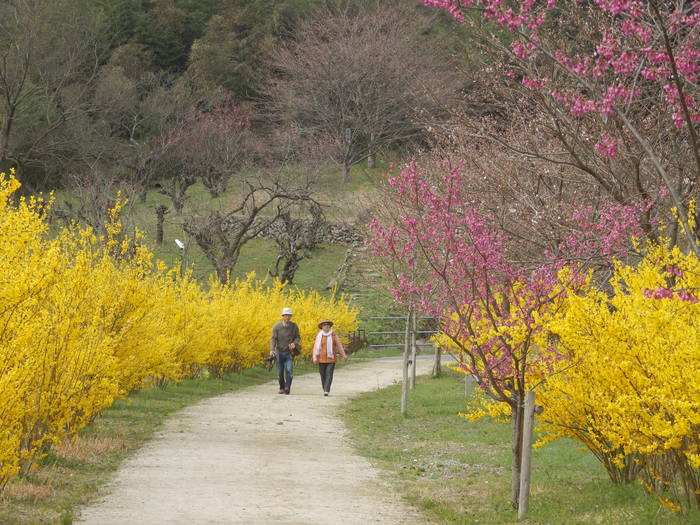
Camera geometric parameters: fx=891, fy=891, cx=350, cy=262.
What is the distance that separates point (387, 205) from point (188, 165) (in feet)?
71.9

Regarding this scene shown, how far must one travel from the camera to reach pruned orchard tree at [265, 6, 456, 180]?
1656 inches

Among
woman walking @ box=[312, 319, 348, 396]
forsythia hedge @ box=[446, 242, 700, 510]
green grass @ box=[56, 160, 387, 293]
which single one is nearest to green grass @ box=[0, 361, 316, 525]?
woman walking @ box=[312, 319, 348, 396]

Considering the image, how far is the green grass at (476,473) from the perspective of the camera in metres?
7.11

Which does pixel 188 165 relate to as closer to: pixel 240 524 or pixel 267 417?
pixel 267 417

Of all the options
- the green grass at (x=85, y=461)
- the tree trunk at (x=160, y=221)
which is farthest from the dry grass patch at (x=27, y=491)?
the tree trunk at (x=160, y=221)

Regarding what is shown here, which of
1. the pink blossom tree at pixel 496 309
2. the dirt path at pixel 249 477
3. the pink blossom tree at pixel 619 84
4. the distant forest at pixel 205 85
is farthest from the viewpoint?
the distant forest at pixel 205 85

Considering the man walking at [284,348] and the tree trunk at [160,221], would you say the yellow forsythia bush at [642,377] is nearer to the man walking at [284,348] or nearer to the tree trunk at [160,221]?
the man walking at [284,348]

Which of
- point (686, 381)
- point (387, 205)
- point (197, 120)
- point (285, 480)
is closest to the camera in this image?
point (686, 381)

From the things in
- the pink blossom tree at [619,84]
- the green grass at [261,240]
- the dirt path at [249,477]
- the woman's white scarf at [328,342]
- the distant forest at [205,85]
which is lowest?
the dirt path at [249,477]

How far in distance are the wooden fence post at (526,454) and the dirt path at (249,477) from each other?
0.84 meters

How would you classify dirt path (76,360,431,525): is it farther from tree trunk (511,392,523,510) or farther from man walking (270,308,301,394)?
man walking (270,308,301,394)

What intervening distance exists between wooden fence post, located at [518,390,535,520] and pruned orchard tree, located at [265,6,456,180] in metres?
33.1

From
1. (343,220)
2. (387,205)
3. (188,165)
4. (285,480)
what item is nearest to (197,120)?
(188,165)

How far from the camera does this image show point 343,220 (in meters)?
39.6
